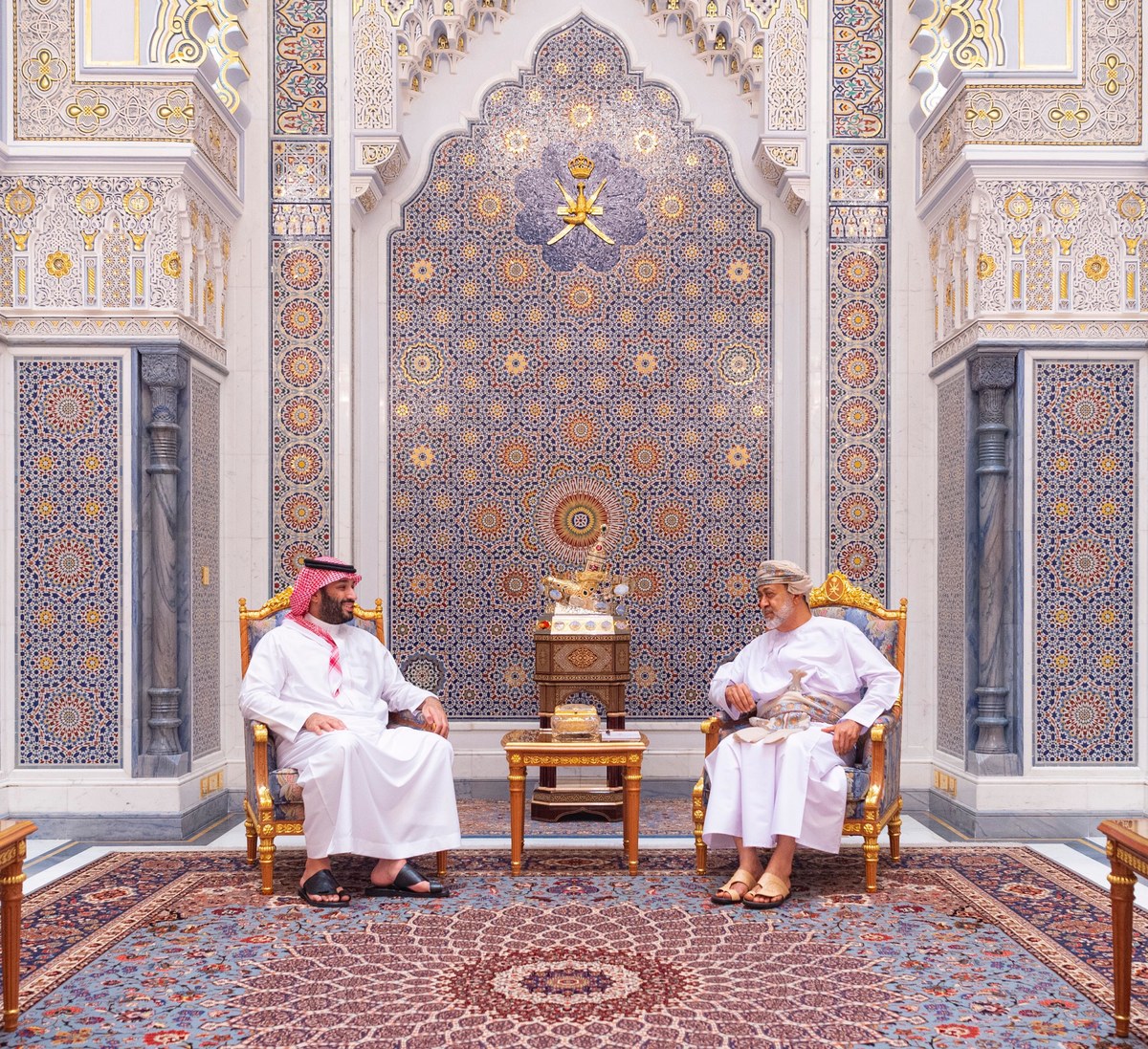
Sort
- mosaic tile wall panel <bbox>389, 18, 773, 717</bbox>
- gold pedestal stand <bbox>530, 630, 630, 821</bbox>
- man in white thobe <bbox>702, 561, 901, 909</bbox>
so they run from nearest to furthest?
man in white thobe <bbox>702, 561, 901, 909</bbox>
gold pedestal stand <bbox>530, 630, 630, 821</bbox>
mosaic tile wall panel <bbox>389, 18, 773, 717</bbox>

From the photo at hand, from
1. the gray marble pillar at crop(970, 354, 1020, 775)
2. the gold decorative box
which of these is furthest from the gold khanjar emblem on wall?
the gold decorative box

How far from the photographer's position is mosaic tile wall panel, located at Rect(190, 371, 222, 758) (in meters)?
5.16

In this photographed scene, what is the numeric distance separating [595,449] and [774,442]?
0.95m

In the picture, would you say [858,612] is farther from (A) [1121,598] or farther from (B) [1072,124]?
(B) [1072,124]

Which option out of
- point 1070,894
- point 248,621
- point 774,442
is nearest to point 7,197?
point 248,621

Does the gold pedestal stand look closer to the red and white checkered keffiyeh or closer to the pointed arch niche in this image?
the pointed arch niche

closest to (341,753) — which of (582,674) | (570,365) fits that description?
(582,674)

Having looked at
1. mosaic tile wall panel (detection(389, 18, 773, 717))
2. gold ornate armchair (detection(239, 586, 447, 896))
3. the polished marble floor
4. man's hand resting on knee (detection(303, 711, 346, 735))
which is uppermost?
mosaic tile wall panel (detection(389, 18, 773, 717))

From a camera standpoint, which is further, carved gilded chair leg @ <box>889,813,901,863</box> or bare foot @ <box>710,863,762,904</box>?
carved gilded chair leg @ <box>889,813,901,863</box>

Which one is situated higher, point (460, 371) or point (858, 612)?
point (460, 371)

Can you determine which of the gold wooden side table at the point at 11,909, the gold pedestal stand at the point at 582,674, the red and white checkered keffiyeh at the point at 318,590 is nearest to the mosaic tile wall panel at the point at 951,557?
the gold pedestal stand at the point at 582,674

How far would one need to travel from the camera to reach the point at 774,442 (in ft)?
19.4

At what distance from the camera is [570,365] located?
594 cm

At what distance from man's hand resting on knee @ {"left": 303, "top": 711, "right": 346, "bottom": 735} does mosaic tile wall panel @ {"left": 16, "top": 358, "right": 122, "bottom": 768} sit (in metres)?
1.45
